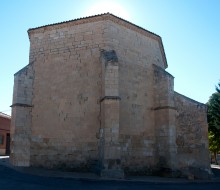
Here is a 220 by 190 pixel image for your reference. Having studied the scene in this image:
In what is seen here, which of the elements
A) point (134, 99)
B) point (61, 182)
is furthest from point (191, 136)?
point (61, 182)

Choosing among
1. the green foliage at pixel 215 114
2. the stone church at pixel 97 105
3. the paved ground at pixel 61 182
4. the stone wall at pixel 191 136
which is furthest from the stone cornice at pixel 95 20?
the green foliage at pixel 215 114

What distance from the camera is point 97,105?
12445 mm

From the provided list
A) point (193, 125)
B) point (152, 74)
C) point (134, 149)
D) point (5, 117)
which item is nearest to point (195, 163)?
point (193, 125)

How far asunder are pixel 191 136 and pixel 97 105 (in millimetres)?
5677

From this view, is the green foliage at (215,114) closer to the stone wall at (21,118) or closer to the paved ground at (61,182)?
the paved ground at (61,182)

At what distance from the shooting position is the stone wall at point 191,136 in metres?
14.2

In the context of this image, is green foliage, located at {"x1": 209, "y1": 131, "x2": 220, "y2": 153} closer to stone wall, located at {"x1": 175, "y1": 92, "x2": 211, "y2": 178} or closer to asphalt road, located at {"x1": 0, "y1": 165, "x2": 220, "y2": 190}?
stone wall, located at {"x1": 175, "y1": 92, "x2": 211, "y2": 178}

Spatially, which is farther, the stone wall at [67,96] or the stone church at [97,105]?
the stone wall at [67,96]

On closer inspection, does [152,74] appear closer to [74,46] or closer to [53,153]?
[74,46]

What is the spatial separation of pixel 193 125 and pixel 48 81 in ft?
26.5

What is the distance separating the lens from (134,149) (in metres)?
12.7

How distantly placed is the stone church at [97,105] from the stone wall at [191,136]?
54mm

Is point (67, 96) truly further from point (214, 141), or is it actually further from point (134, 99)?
point (214, 141)

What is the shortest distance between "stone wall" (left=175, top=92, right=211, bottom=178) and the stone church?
54mm
